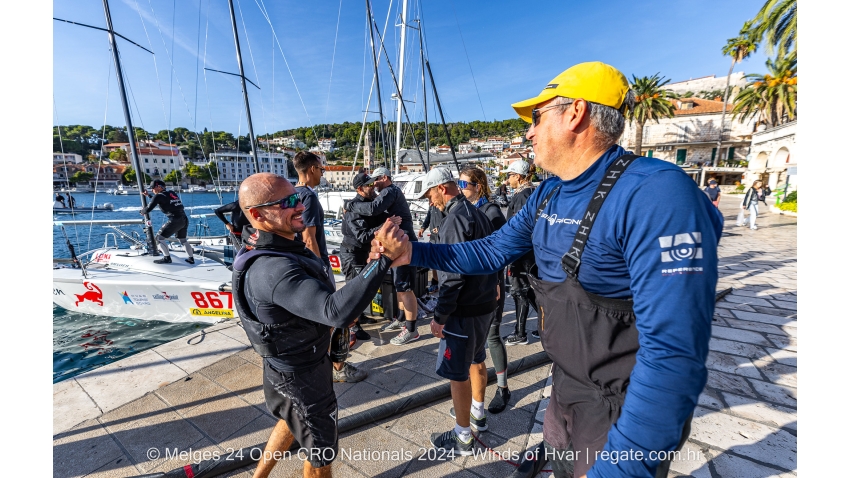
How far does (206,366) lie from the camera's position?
12.3 ft

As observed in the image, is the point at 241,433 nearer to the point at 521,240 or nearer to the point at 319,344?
the point at 319,344

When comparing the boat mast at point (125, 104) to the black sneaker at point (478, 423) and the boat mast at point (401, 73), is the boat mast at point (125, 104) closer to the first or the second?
the black sneaker at point (478, 423)

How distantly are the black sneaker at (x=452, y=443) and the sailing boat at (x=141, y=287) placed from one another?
201 inches

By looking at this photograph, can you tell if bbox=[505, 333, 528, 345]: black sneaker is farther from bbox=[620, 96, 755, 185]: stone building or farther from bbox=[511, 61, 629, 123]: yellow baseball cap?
bbox=[620, 96, 755, 185]: stone building

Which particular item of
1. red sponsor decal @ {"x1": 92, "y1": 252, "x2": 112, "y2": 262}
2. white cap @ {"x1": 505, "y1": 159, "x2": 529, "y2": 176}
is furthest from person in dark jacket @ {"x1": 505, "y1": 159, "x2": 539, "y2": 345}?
red sponsor decal @ {"x1": 92, "y1": 252, "x2": 112, "y2": 262}

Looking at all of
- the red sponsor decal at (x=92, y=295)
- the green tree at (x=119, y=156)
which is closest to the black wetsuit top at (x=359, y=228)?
the red sponsor decal at (x=92, y=295)

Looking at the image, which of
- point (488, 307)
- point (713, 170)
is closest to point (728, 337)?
point (488, 307)

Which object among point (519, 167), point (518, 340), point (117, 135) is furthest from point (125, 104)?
point (117, 135)

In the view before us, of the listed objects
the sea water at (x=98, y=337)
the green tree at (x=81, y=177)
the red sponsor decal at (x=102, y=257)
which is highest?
the green tree at (x=81, y=177)

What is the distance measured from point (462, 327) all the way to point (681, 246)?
1.75 meters

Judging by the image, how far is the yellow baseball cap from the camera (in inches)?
50.0

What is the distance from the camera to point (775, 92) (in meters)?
31.5

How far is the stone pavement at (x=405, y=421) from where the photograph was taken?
2463 mm

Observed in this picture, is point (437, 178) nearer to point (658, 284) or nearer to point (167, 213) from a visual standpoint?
point (658, 284)
